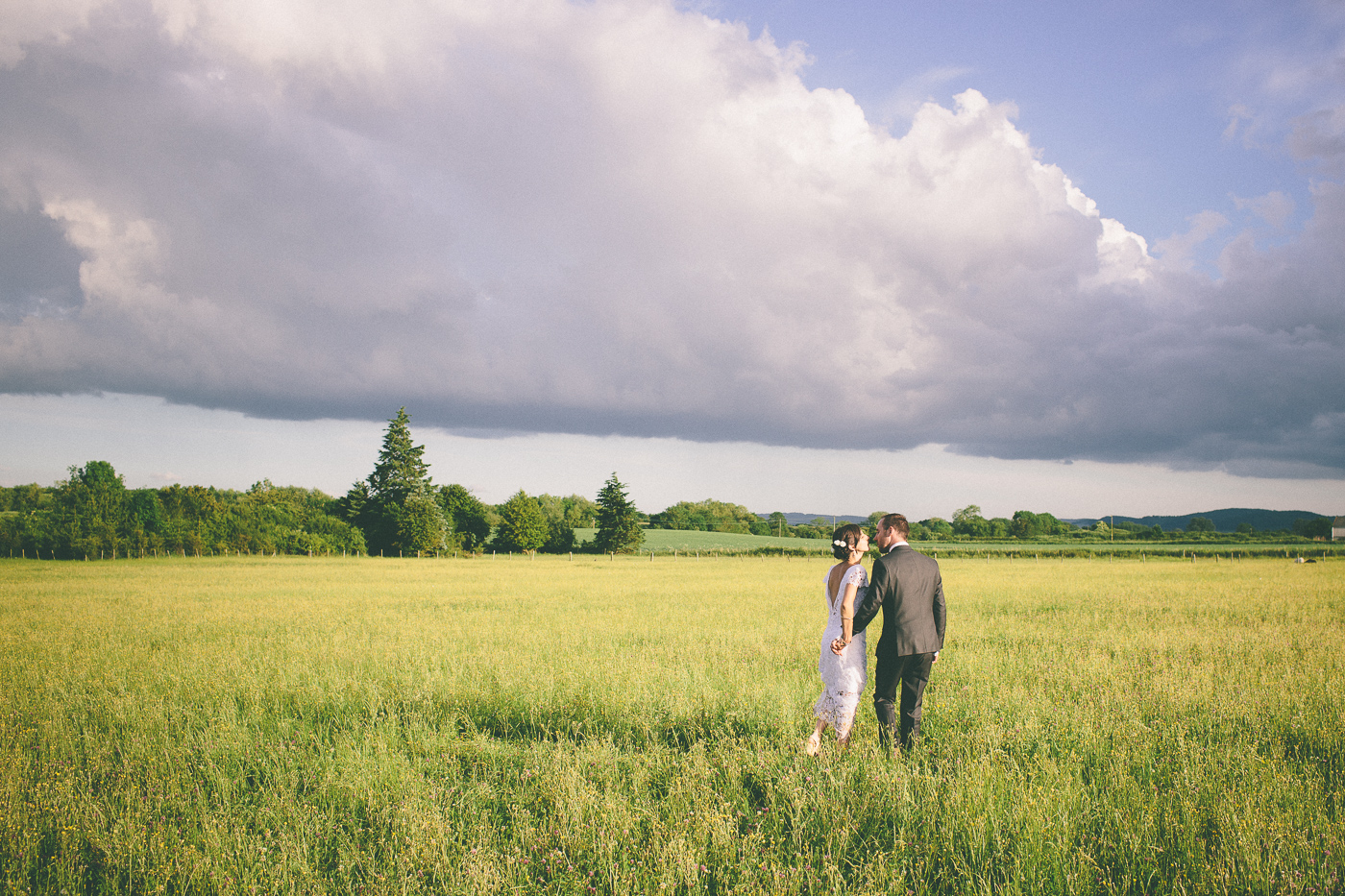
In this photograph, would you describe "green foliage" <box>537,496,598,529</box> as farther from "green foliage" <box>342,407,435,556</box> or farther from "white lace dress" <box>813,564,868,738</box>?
"white lace dress" <box>813,564,868,738</box>

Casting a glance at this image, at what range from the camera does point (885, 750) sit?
643 cm

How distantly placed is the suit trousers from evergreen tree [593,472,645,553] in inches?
3564

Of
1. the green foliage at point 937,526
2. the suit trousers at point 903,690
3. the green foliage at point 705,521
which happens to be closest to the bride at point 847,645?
the suit trousers at point 903,690

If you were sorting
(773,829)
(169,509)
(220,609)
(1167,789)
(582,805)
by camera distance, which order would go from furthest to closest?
(169,509), (220,609), (1167,789), (582,805), (773,829)

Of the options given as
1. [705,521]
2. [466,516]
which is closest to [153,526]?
[466,516]

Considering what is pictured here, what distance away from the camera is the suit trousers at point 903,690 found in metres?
6.45

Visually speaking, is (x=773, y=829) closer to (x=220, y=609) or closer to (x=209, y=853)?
(x=209, y=853)

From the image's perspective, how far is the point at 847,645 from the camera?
643cm

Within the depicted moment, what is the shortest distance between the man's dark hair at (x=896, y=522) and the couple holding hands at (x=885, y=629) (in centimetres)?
1

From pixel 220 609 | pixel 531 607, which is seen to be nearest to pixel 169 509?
pixel 220 609

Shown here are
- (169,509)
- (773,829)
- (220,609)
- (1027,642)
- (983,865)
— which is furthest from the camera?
(169,509)

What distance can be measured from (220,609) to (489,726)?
60.3 feet

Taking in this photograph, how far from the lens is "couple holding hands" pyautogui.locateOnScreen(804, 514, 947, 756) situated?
6.34 m

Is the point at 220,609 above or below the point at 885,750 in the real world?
below
